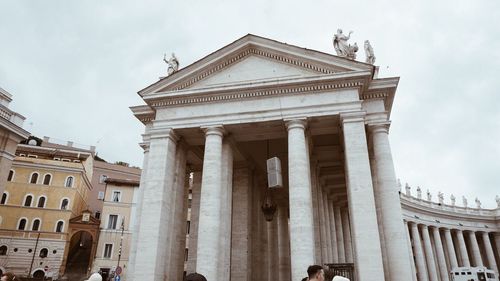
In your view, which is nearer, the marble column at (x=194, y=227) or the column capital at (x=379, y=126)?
the column capital at (x=379, y=126)

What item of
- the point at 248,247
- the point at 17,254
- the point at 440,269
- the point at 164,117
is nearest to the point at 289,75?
the point at 164,117

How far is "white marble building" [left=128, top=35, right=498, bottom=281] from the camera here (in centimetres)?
1545

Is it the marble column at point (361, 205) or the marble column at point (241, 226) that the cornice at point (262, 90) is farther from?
the marble column at point (241, 226)

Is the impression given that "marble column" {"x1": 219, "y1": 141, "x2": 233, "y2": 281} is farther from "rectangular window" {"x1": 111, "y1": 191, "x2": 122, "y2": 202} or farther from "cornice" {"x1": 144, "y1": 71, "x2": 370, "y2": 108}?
"rectangular window" {"x1": 111, "y1": 191, "x2": 122, "y2": 202}

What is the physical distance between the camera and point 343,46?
18828mm

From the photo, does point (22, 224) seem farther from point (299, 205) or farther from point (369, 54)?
point (369, 54)

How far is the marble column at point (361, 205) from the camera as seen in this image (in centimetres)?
1416

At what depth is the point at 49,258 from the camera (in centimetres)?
3756

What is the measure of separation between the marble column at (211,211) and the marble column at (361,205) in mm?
6033

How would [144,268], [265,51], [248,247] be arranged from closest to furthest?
[144,268] < [265,51] < [248,247]

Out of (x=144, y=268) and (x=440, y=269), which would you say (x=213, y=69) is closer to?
(x=144, y=268)

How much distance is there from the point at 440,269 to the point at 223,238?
125 ft

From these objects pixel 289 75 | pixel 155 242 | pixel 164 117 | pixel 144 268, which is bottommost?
pixel 144 268

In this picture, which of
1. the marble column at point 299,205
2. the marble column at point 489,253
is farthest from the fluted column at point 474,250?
the marble column at point 299,205
